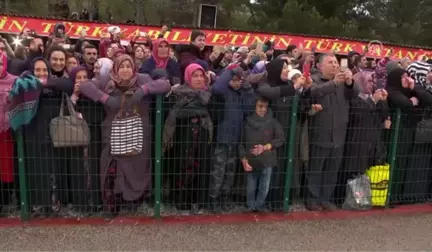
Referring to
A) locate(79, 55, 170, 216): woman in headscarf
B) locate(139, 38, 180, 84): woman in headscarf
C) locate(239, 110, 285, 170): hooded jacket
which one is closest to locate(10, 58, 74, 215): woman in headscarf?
locate(79, 55, 170, 216): woman in headscarf

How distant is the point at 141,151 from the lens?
4.59 meters

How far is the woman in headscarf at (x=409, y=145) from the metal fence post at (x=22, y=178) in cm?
422

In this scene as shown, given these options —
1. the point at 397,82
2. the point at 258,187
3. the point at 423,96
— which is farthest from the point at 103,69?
the point at 423,96

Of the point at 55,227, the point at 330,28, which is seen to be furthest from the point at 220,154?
the point at 330,28

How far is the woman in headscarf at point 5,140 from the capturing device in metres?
4.38

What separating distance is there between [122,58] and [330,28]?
676 inches

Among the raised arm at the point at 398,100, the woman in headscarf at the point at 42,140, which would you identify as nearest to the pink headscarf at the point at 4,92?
the woman in headscarf at the point at 42,140

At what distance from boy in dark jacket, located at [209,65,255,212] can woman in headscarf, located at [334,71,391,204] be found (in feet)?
4.37

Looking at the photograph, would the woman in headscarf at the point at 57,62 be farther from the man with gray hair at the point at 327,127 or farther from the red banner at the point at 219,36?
the red banner at the point at 219,36

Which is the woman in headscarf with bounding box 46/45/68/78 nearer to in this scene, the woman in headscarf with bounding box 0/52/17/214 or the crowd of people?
the crowd of people

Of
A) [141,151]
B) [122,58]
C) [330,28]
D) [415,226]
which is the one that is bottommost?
[415,226]

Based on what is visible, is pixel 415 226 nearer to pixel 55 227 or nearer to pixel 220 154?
pixel 220 154

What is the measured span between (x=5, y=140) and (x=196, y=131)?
6.70 ft

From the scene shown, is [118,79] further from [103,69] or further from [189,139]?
[189,139]
